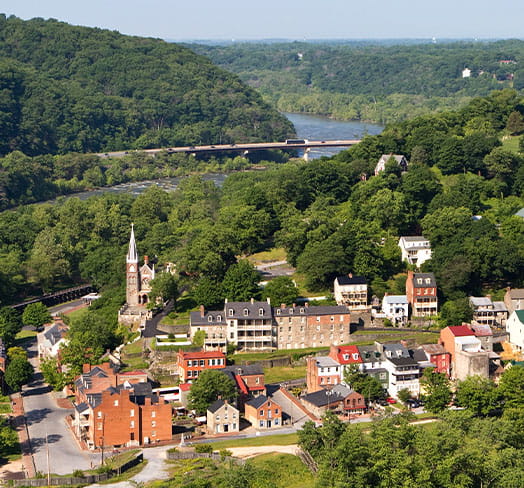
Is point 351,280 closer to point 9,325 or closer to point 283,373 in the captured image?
point 283,373

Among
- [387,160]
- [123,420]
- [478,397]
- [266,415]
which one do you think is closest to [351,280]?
[478,397]

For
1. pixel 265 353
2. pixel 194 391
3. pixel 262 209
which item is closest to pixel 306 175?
pixel 262 209

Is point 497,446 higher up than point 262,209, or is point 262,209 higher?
point 262,209

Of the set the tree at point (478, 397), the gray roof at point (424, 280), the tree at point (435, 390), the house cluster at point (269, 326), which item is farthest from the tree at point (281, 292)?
the tree at point (478, 397)

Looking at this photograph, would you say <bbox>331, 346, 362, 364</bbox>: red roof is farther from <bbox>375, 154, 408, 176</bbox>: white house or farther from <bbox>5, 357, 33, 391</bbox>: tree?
<bbox>375, 154, 408, 176</bbox>: white house

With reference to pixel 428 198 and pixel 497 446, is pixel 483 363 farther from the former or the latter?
pixel 428 198

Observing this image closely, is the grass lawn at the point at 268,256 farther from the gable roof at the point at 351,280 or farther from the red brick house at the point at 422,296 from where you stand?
the red brick house at the point at 422,296

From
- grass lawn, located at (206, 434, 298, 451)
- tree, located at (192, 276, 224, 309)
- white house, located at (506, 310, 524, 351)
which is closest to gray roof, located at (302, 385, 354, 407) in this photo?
grass lawn, located at (206, 434, 298, 451)
